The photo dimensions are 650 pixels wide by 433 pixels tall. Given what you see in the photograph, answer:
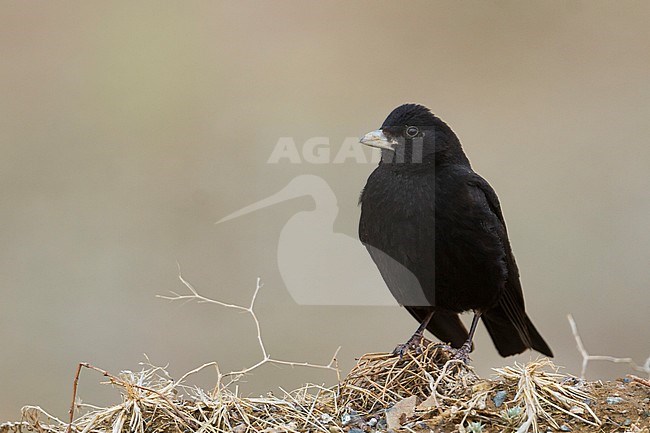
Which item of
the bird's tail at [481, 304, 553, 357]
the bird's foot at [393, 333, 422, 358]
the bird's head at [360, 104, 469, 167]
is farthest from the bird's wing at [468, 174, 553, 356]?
the bird's foot at [393, 333, 422, 358]

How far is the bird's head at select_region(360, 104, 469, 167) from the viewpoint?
5.84m

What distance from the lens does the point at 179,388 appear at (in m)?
4.18

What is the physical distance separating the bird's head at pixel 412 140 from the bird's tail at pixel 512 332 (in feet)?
3.25

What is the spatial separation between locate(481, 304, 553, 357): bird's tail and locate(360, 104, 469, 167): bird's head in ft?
3.25

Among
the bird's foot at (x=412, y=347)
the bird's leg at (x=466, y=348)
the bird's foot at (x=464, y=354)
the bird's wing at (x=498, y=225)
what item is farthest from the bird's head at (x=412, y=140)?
the bird's foot at (x=412, y=347)

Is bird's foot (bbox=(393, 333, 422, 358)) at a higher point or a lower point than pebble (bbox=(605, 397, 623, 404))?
lower

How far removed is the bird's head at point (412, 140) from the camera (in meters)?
5.84

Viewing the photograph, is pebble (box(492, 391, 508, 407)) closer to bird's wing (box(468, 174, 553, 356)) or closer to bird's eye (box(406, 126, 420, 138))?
bird's wing (box(468, 174, 553, 356))

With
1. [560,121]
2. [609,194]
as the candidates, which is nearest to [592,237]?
[609,194]

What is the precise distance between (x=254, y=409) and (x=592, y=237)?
731 centimetres

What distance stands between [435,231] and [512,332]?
1116mm

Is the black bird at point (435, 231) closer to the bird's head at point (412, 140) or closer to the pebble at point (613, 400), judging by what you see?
the bird's head at point (412, 140)

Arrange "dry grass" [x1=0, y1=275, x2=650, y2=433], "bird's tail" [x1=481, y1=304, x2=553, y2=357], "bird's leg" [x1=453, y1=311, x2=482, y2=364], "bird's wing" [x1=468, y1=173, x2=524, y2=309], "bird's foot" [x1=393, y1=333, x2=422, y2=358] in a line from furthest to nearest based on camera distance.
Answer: "bird's tail" [x1=481, y1=304, x2=553, y2=357]
"bird's wing" [x1=468, y1=173, x2=524, y2=309]
"bird's leg" [x1=453, y1=311, x2=482, y2=364]
"bird's foot" [x1=393, y1=333, x2=422, y2=358]
"dry grass" [x1=0, y1=275, x2=650, y2=433]

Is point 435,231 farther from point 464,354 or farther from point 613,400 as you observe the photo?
point 613,400
